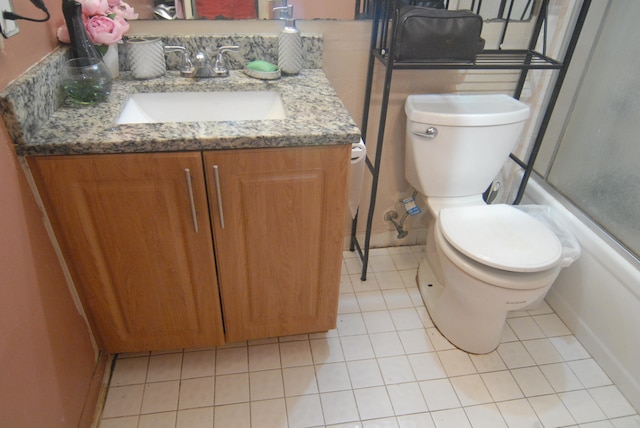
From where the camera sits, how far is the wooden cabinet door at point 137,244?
1004 mm

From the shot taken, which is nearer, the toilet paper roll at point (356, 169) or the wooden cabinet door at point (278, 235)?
the wooden cabinet door at point (278, 235)

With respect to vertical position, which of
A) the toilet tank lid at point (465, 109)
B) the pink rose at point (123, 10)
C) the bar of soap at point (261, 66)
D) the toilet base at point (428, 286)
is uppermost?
the pink rose at point (123, 10)

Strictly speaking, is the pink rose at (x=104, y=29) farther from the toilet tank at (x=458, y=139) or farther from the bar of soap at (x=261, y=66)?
the toilet tank at (x=458, y=139)

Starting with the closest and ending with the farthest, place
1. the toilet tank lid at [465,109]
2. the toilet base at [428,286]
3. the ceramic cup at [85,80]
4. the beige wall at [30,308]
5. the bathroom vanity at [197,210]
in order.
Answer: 1. the beige wall at [30,308]
2. the bathroom vanity at [197,210]
3. the ceramic cup at [85,80]
4. the toilet tank lid at [465,109]
5. the toilet base at [428,286]

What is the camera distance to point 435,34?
1.25 meters

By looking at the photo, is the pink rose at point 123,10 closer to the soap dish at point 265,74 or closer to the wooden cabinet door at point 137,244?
the soap dish at point 265,74

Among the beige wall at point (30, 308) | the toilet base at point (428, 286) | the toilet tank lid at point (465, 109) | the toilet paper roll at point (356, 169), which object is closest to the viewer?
the beige wall at point (30, 308)

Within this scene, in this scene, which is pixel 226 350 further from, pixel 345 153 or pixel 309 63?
Result: pixel 309 63

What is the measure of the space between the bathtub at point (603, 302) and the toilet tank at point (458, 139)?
1.32 feet

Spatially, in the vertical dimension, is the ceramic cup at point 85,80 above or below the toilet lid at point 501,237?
above

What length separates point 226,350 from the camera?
1.49m

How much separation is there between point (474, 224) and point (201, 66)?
1026mm

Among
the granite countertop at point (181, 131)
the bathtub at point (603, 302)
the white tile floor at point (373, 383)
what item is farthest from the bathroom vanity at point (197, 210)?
the bathtub at point (603, 302)

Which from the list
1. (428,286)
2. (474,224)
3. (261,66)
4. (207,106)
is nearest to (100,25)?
(207,106)
